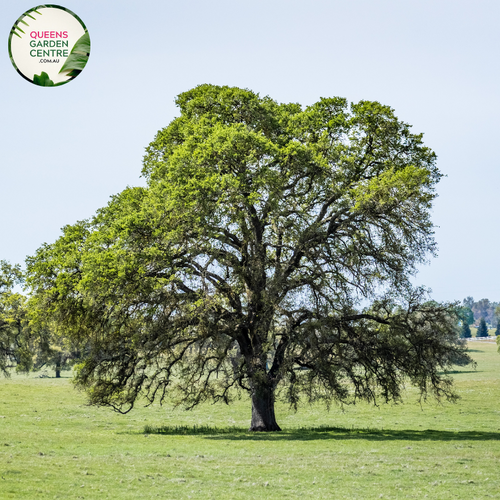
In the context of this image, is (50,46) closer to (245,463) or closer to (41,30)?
(41,30)

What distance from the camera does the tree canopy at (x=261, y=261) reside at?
2670cm

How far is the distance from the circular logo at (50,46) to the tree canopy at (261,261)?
6375 millimetres

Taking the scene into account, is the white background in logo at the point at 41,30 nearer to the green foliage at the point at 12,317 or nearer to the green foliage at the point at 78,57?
the green foliage at the point at 78,57

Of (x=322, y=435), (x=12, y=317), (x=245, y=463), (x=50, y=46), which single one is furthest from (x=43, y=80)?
(x=12, y=317)

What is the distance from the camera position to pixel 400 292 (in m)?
28.7

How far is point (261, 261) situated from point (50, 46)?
11.9m

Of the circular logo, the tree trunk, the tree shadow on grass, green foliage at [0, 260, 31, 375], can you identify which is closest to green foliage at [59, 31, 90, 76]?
the circular logo

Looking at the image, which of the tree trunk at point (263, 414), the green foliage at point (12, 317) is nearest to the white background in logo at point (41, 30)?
the tree trunk at point (263, 414)

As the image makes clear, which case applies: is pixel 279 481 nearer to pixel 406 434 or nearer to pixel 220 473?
pixel 220 473

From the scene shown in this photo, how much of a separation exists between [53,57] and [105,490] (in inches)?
573

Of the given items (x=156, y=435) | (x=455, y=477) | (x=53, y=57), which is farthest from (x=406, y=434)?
(x=53, y=57)

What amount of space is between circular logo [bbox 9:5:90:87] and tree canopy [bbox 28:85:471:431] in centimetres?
638

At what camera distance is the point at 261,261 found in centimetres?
2775

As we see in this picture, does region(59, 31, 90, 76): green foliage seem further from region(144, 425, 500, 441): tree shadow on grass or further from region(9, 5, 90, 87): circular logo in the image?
region(144, 425, 500, 441): tree shadow on grass
